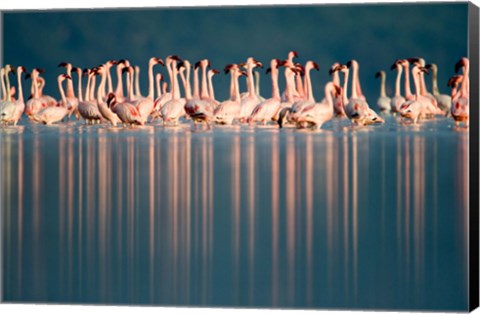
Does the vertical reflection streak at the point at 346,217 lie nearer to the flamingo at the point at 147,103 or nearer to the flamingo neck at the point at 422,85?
the flamingo neck at the point at 422,85

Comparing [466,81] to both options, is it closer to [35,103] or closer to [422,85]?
[422,85]

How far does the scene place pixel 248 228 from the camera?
10.5 metres

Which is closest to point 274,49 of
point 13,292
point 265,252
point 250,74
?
point 250,74

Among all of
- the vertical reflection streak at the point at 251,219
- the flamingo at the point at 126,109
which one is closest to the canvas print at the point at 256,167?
the vertical reflection streak at the point at 251,219

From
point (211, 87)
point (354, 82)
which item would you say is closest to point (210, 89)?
point (211, 87)

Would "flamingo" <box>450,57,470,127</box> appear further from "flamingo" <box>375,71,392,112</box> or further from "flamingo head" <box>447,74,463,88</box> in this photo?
"flamingo" <box>375,71,392,112</box>

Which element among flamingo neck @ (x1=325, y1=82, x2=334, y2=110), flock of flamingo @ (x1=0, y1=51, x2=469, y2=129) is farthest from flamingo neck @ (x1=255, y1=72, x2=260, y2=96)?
flamingo neck @ (x1=325, y1=82, x2=334, y2=110)

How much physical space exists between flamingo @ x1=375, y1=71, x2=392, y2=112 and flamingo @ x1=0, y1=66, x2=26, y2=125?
282 cm

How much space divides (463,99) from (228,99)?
3.47 meters

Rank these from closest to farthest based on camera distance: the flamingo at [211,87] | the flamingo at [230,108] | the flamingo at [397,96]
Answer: the flamingo at [397,96] < the flamingo at [211,87] < the flamingo at [230,108]

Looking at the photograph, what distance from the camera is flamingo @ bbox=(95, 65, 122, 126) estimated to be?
11867 millimetres

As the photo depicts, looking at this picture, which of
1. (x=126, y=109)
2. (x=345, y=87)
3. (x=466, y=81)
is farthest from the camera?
(x=126, y=109)

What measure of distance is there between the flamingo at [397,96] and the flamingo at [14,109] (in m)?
2.93

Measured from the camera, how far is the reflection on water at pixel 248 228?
9.91 metres
